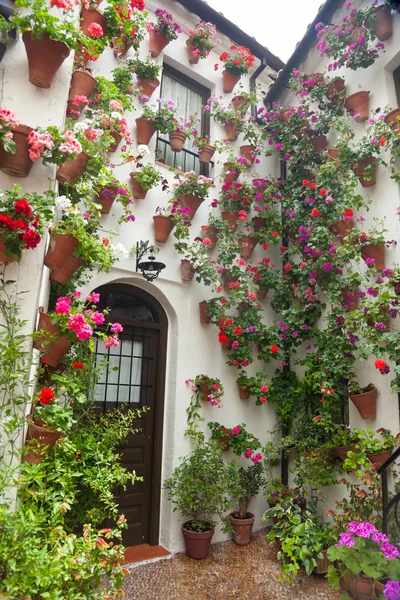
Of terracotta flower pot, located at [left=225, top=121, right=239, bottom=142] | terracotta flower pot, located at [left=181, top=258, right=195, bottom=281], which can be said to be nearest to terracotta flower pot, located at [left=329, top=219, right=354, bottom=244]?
terracotta flower pot, located at [left=181, top=258, right=195, bottom=281]

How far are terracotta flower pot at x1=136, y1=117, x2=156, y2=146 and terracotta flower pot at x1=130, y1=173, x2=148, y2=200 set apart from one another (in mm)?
594

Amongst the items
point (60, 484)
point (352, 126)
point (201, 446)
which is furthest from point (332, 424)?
point (352, 126)

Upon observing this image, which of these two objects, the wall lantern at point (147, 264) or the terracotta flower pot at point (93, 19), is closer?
the terracotta flower pot at point (93, 19)

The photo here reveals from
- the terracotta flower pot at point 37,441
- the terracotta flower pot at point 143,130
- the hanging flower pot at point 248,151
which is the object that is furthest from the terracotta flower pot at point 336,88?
the terracotta flower pot at point 37,441

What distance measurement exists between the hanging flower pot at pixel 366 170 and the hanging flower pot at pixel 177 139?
228 centimetres

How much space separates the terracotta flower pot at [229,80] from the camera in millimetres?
6051

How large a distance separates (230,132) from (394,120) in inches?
93.6

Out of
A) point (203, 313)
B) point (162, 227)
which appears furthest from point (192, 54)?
point (203, 313)

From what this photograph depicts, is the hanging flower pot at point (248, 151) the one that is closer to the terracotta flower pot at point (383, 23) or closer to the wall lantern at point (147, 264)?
the terracotta flower pot at point (383, 23)

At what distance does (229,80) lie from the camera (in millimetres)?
6078

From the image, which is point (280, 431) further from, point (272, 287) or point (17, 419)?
point (17, 419)

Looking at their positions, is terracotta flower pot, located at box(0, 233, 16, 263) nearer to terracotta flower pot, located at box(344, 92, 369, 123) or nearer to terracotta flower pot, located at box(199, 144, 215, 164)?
terracotta flower pot, located at box(199, 144, 215, 164)

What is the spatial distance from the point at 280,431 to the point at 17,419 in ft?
13.4

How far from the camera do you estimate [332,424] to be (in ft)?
15.1
